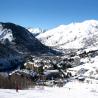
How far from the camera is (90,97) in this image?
3054 inches

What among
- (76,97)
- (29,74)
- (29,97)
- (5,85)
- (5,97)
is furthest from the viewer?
(29,74)

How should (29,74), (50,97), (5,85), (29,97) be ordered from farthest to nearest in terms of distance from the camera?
1. (29,74)
2. (5,85)
3. (50,97)
4. (29,97)

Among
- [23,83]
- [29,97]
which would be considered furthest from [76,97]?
[23,83]

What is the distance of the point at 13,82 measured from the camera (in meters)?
110

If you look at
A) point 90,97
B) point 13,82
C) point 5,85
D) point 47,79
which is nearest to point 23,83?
point 13,82

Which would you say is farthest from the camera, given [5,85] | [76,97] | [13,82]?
[13,82]

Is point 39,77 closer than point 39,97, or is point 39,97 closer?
point 39,97

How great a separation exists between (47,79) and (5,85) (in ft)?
316

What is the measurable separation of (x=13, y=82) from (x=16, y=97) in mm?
48606

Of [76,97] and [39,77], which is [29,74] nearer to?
[39,77]

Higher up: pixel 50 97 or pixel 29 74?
pixel 29 74

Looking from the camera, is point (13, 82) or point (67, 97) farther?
point (13, 82)

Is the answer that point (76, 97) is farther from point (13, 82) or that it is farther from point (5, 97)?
point (13, 82)

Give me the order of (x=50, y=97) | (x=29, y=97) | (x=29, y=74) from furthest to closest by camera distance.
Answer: (x=29, y=74), (x=50, y=97), (x=29, y=97)
